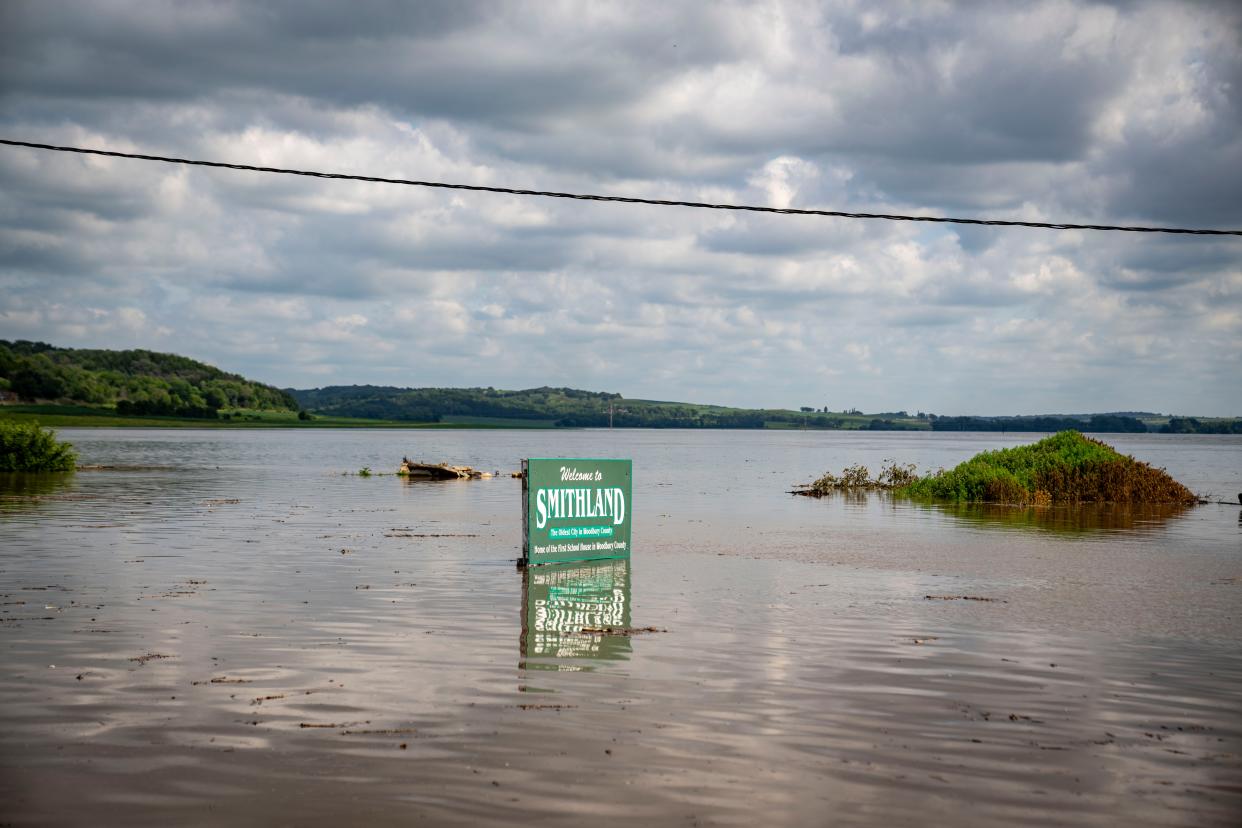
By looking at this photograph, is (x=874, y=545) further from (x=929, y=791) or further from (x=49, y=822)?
(x=49, y=822)

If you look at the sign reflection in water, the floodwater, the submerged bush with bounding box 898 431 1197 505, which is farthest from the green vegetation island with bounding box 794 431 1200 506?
the sign reflection in water

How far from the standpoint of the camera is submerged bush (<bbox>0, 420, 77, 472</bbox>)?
164 ft

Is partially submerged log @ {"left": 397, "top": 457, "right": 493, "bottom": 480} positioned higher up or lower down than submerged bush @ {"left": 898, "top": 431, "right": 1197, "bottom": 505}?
lower down

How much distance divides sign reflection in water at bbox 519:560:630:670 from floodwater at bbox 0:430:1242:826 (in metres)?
0.09

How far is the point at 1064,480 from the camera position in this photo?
40156 millimetres

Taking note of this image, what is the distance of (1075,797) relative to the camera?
705 centimetres

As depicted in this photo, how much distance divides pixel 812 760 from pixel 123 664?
689cm

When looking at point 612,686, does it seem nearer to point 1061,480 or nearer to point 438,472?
point 1061,480

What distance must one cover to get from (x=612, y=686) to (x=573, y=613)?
14.8 feet

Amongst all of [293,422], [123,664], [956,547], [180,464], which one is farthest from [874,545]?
[293,422]

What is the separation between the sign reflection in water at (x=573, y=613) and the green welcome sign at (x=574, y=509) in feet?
0.99

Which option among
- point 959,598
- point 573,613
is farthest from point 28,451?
point 959,598

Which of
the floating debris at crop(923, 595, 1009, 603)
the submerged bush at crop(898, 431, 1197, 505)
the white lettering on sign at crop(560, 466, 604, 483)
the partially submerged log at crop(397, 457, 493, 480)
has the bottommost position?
the partially submerged log at crop(397, 457, 493, 480)

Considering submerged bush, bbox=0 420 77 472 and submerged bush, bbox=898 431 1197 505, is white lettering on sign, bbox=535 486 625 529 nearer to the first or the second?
submerged bush, bbox=898 431 1197 505
